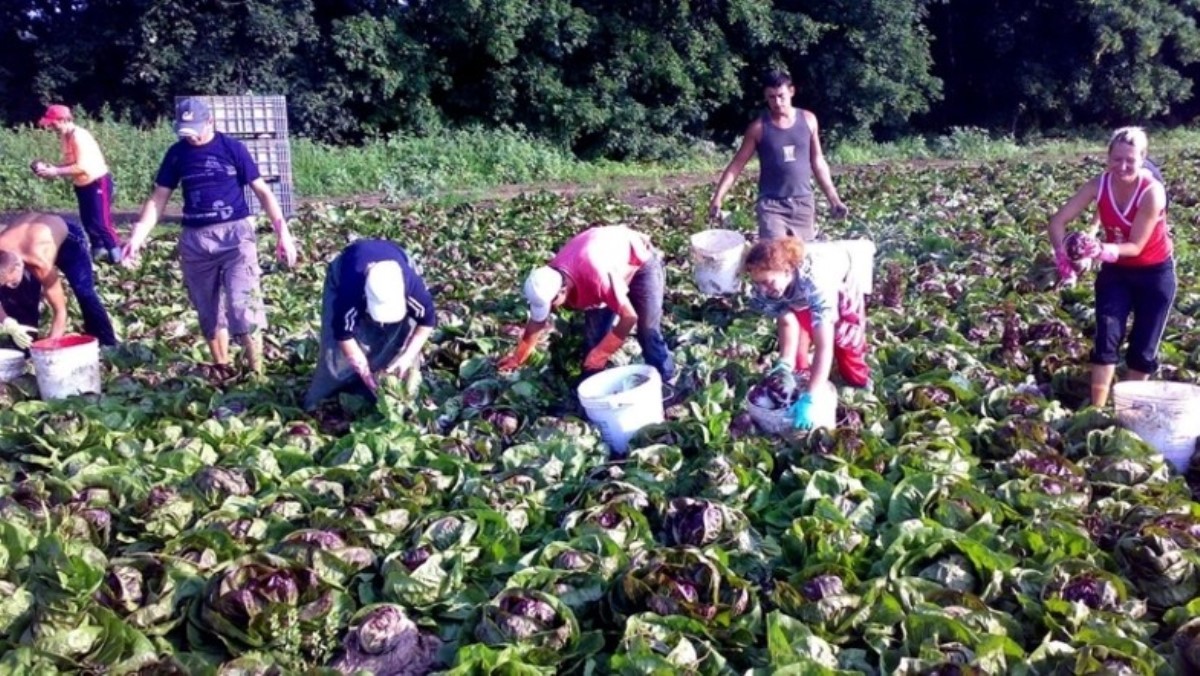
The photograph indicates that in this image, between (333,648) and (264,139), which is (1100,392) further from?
(264,139)

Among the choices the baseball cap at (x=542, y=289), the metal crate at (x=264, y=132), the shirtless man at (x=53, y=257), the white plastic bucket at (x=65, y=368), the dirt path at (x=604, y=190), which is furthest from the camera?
the dirt path at (x=604, y=190)

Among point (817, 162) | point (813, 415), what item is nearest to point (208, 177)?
point (813, 415)

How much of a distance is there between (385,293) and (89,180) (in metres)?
6.06

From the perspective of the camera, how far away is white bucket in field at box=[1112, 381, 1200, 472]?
4648 millimetres

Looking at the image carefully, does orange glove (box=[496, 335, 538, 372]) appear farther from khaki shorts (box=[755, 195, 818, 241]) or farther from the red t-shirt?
khaki shorts (box=[755, 195, 818, 241])

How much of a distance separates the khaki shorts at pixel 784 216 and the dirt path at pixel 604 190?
7.48 m

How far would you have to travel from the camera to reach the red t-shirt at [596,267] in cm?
524

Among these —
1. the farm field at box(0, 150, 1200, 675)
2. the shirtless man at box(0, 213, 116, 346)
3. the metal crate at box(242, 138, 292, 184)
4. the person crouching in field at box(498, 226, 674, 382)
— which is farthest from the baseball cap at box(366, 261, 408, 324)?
the metal crate at box(242, 138, 292, 184)

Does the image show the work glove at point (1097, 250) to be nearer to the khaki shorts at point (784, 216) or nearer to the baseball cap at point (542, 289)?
the baseball cap at point (542, 289)

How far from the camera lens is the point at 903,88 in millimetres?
27750

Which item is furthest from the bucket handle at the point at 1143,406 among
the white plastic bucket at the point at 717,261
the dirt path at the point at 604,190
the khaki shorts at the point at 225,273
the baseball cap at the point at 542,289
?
the dirt path at the point at 604,190

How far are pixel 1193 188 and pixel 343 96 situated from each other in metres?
16.4

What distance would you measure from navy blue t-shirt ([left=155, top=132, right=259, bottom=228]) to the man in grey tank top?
320 centimetres

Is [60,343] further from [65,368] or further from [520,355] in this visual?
[520,355]
